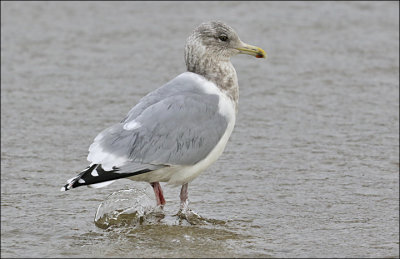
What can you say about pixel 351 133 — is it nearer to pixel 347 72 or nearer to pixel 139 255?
pixel 347 72

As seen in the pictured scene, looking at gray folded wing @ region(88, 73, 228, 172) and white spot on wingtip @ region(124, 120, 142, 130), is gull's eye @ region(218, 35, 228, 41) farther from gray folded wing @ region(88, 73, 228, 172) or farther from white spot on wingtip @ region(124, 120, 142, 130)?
white spot on wingtip @ region(124, 120, 142, 130)

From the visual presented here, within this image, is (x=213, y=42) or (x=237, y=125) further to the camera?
(x=237, y=125)

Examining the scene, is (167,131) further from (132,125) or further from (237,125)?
(237,125)

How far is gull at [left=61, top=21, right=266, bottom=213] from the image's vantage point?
16.4ft

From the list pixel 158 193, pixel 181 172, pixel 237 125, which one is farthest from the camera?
pixel 237 125

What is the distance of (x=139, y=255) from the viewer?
15.2 ft

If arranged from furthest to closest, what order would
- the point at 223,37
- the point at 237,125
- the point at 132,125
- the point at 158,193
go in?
1. the point at 237,125
2. the point at 223,37
3. the point at 158,193
4. the point at 132,125

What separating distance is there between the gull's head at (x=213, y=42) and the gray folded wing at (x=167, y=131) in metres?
0.33

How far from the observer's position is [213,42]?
5.66 meters

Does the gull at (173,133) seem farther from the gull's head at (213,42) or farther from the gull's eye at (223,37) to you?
the gull's eye at (223,37)

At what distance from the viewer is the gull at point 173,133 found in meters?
5.00

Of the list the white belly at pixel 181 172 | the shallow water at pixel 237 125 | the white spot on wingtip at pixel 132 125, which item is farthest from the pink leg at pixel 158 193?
the white spot on wingtip at pixel 132 125

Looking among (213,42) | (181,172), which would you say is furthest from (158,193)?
(213,42)

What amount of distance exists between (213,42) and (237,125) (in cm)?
179
